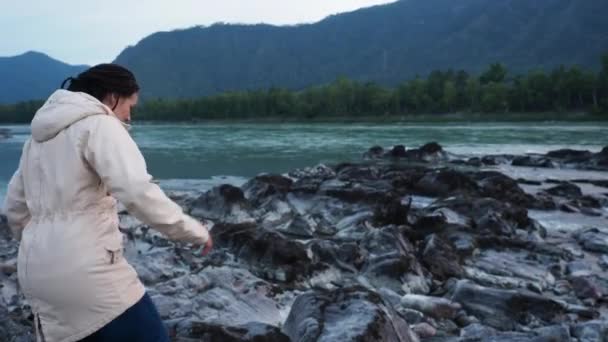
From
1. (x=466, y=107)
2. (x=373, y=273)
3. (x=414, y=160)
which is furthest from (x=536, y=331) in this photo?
(x=466, y=107)

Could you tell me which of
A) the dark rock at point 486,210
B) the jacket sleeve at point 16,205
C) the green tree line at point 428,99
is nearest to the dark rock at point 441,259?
the dark rock at point 486,210

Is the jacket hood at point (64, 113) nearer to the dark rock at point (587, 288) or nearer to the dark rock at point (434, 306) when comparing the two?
the dark rock at point (434, 306)

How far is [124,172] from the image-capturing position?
2768mm

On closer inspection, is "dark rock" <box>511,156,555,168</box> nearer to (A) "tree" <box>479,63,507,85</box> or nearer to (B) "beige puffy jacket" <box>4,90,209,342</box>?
(B) "beige puffy jacket" <box>4,90,209,342</box>

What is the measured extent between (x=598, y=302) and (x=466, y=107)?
93.9m

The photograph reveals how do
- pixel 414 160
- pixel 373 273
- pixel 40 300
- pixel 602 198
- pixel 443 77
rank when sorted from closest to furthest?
pixel 40 300 < pixel 373 273 < pixel 602 198 < pixel 414 160 < pixel 443 77

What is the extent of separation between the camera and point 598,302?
809 cm

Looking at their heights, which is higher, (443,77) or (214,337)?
(443,77)

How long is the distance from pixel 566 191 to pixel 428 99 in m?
86.4

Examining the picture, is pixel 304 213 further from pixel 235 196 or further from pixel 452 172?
pixel 452 172

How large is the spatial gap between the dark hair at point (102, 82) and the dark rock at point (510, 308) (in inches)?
220

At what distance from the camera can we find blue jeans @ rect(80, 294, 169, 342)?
300 cm

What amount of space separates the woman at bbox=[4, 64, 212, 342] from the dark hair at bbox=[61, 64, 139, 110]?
0.38 feet

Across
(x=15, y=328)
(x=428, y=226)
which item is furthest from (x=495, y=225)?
(x=15, y=328)
